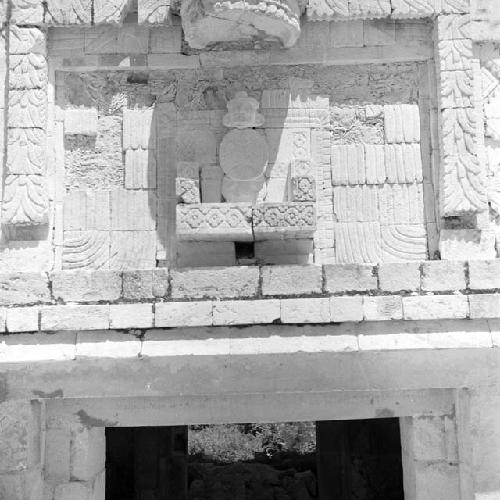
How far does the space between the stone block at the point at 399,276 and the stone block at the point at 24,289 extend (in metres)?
2.50

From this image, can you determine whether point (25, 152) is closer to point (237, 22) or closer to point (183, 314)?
point (183, 314)

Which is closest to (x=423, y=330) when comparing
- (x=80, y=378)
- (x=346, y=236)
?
(x=346, y=236)

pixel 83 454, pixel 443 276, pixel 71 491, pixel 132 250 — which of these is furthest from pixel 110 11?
pixel 71 491

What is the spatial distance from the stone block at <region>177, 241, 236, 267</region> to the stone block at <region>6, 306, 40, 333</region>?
1.15 m

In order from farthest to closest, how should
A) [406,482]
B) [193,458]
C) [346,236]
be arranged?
[193,458] < [406,482] < [346,236]

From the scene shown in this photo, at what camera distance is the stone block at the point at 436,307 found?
427cm

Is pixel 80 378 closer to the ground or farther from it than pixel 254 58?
closer to the ground

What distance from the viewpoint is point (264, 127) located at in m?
4.68

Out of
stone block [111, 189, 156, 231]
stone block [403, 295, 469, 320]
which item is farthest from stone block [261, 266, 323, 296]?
stone block [111, 189, 156, 231]

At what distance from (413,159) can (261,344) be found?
1.92 m

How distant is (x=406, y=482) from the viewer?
4.95 metres

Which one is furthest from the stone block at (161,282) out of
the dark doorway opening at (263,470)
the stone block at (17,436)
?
the dark doorway opening at (263,470)

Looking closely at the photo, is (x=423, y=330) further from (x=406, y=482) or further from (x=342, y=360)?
(x=406, y=482)

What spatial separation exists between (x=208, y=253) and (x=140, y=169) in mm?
882
